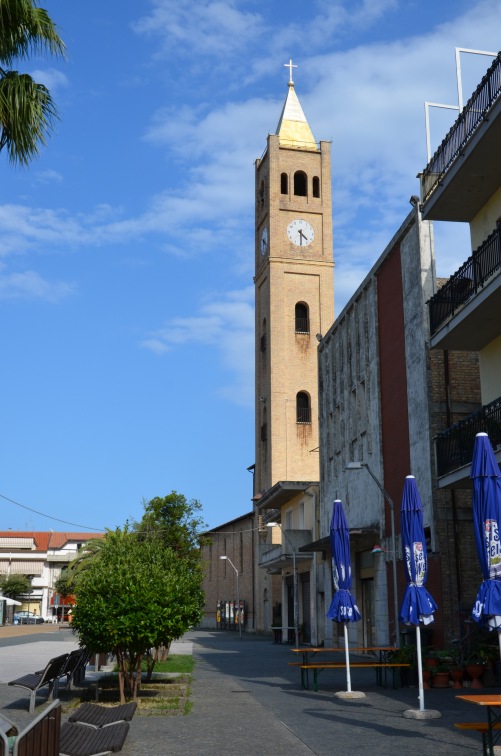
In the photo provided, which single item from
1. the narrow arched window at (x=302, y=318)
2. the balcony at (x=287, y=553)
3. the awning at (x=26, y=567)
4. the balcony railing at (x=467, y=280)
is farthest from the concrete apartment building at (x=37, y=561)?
the balcony railing at (x=467, y=280)

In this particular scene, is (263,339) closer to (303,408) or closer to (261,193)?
(303,408)

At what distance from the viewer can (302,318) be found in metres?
57.4

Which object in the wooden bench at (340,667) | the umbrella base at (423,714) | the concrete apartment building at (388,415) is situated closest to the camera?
the umbrella base at (423,714)

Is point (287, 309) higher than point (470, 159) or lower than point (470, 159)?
higher

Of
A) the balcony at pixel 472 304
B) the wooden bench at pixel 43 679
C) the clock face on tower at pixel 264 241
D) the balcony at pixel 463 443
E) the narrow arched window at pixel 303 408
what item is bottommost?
the wooden bench at pixel 43 679

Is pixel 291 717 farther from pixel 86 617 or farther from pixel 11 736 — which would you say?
pixel 11 736

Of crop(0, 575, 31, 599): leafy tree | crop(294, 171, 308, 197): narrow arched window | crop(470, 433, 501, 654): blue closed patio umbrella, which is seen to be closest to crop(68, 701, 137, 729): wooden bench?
crop(470, 433, 501, 654): blue closed patio umbrella

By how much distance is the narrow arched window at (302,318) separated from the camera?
187 feet

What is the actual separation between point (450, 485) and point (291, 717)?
7.56m

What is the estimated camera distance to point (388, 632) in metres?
27.0

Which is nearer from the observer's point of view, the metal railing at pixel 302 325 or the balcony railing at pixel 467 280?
the balcony railing at pixel 467 280

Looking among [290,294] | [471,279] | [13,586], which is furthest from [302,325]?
[13,586]

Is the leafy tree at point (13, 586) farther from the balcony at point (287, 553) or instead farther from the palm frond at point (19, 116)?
the palm frond at point (19, 116)

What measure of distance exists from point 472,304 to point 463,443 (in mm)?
3087
